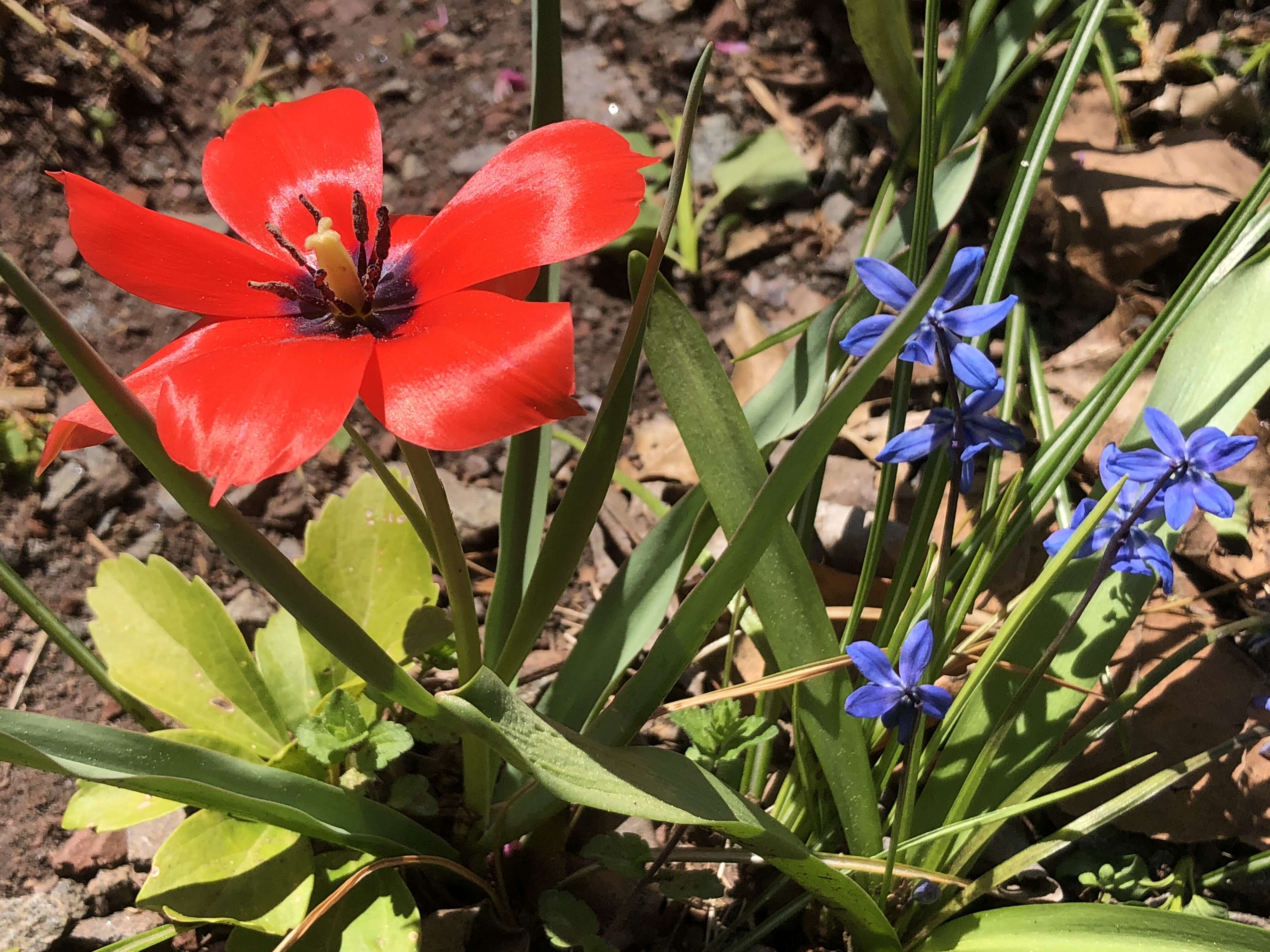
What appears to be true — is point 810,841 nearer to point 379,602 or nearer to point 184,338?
point 379,602

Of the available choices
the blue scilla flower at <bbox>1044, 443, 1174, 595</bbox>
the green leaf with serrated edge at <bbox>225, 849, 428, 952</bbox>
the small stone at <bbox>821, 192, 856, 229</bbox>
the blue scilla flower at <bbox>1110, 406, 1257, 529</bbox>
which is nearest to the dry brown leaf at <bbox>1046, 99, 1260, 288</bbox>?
the small stone at <bbox>821, 192, 856, 229</bbox>

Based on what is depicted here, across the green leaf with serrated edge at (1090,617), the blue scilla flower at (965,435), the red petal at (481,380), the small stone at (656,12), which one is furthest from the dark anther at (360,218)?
the small stone at (656,12)

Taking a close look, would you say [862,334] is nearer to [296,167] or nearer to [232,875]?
[296,167]

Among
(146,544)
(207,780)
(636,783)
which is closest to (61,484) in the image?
(146,544)

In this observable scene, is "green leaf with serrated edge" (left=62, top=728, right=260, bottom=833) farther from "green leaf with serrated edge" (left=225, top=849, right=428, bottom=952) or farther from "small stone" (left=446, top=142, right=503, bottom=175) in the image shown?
"small stone" (left=446, top=142, right=503, bottom=175)

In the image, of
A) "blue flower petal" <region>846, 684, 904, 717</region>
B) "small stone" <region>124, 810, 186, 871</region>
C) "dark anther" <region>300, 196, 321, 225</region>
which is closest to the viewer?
"dark anther" <region>300, 196, 321, 225</region>

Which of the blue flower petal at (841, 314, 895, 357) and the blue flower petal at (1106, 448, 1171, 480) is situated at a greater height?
the blue flower petal at (841, 314, 895, 357)
